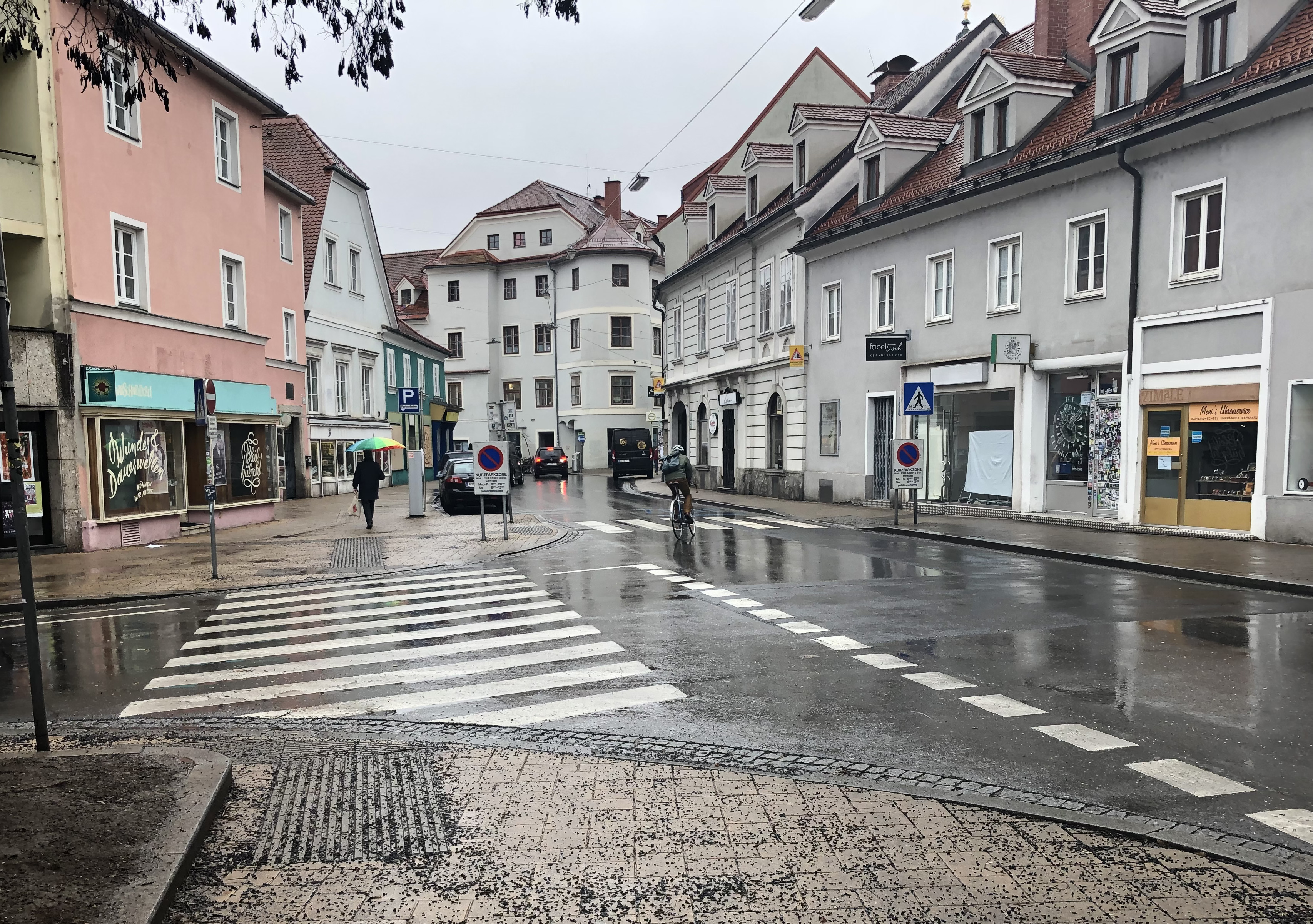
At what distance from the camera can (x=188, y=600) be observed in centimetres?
1191

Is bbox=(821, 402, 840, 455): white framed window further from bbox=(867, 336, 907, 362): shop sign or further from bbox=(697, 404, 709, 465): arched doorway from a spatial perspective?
bbox=(697, 404, 709, 465): arched doorway

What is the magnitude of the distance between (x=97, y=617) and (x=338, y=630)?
346cm

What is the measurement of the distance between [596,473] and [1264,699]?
4923cm

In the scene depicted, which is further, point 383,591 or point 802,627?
point 383,591

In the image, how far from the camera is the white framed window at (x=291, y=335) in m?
29.4

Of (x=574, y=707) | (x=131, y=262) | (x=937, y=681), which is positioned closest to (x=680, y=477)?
(x=937, y=681)

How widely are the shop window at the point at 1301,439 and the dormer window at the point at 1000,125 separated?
29.7ft

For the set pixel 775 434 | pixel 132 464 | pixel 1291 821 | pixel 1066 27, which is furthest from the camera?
pixel 775 434

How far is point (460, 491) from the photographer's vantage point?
24.7 metres

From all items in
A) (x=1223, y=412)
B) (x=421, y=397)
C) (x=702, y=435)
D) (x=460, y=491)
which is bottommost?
(x=460, y=491)

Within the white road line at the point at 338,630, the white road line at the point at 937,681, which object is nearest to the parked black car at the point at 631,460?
the white road line at the point at 338,630

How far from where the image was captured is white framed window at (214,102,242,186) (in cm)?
2139

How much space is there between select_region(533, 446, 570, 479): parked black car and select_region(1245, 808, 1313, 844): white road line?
42.6 metres

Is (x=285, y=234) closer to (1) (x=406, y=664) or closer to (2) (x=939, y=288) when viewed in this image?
(2) (x=939, y=288)
